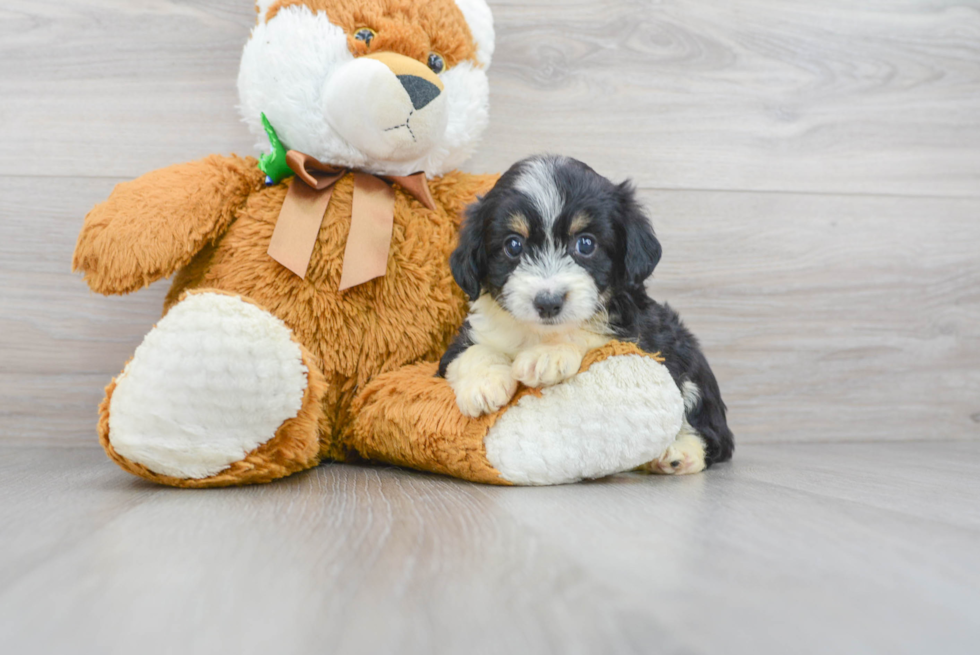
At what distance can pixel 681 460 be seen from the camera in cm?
146

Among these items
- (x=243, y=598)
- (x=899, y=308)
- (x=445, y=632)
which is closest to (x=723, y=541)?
(x=445, y=632)

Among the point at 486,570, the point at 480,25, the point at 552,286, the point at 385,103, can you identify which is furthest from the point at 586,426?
the point at 480,25

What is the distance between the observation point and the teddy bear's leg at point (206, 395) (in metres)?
1.15

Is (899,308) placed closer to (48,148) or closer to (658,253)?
(658,253)

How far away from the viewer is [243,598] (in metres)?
0.69

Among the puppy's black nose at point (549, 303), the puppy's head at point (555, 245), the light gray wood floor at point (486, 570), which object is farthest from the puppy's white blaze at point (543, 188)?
the light gray wood floor at point (486, 570)

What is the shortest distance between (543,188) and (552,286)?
0.19m

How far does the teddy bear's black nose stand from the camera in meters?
1.38

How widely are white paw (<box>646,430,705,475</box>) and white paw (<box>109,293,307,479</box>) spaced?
0.74m

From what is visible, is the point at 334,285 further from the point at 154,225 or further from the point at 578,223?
the point at 578,223

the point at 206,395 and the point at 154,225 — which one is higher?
the point at 154,225

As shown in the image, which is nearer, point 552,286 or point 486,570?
point 486,570

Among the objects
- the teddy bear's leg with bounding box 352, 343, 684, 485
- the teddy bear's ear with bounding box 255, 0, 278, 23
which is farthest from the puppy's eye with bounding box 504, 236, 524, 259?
the teddy bear's ear with bounding box 255, 0, 278, 23

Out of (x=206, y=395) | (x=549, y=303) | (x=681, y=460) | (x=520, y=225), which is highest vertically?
(x=520, y=225)
